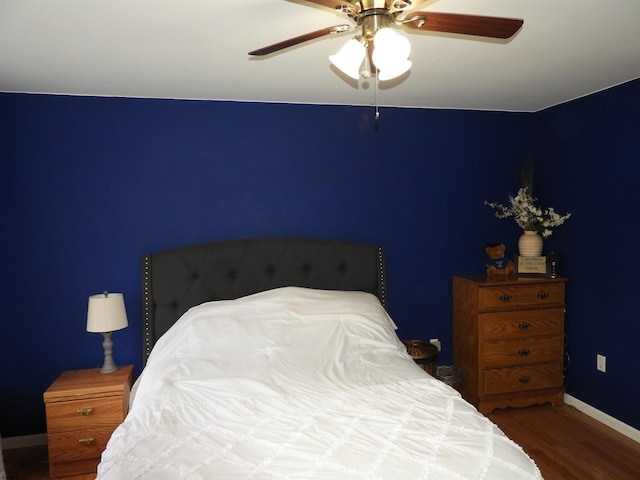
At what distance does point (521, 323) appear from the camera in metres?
3.18

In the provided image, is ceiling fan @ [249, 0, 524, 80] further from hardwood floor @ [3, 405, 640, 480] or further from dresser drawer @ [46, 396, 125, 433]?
hardwood floor @ [3, 405, 640, 480]

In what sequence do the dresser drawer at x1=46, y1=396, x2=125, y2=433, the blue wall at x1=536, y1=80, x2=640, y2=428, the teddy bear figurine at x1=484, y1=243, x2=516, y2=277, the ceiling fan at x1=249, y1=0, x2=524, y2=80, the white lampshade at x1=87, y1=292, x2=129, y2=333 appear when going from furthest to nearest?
the teddy bear figurine at x1=484, y1=243, x2=516, y2=277, the blue wall at x1=536, y1=80, x2=640, y2=428, the white lampshade at x1=87, y1=292, x2=129, y2=333, the dresser drawer at x1=46, y1=396, x2=125, y2=433, the ceiling fan at x1=249, y1=0, x2=524, y2=80

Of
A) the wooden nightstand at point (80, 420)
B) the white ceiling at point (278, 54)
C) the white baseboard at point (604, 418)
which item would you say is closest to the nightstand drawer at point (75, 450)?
the wooden nightstand at point (80, 420)

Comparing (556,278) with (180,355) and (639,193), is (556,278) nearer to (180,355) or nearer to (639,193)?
(639,193)

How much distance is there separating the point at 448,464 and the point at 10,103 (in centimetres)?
313

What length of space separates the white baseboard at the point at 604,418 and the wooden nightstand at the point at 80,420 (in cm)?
318

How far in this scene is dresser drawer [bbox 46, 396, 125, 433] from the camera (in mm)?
2449

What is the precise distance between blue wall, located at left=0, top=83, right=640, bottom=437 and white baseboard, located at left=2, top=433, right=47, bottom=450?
0.04 metres

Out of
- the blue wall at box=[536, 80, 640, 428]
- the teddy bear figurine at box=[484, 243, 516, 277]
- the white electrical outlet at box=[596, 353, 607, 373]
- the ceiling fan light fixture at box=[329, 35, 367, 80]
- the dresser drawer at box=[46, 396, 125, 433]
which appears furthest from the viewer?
the teddy bear figurine at box=[484, 243, 516, 277]

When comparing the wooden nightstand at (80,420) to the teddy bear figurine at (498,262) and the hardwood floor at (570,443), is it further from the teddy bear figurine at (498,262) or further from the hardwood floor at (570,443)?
the teddy bear figurine at (498,262)

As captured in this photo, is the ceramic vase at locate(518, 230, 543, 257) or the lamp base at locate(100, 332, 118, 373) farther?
the ceramic vase at locate(518, 230, 543, 257)

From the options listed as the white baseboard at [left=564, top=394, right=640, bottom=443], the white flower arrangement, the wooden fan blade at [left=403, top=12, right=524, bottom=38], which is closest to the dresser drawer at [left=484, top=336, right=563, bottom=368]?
the white baseboard at [left=564, top=394, right=640, bottom=443]

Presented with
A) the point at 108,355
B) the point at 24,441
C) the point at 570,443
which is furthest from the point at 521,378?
the point at 24,441

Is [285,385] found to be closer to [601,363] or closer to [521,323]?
[521,323]
